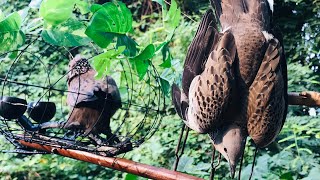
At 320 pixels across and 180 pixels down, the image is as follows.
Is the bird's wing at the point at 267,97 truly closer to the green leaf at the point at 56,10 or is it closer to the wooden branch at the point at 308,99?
the wooden branch at the point at 308,99

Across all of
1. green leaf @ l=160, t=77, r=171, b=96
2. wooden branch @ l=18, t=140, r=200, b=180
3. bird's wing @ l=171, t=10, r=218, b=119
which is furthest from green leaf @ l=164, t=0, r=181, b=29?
wooden branch @ l=18, t=140, r=200, b=180

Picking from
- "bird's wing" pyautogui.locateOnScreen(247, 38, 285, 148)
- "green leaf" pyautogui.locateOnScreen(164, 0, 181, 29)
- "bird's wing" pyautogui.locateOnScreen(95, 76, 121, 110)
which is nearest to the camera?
"bird's wing" pyautogui.locateOnScreen(247, 38, 285, 148)

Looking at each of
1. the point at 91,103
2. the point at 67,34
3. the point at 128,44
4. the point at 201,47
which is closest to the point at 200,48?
the point at 201,47

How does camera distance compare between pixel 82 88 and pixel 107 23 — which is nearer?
pixel 107 23

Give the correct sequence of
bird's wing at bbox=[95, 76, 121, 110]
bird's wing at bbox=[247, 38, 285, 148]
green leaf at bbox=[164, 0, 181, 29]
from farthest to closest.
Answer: bird's wing at bbox=[95, 76, 121, 110] → green leaf at bbox=[164, 0, 181, 29] → bird's wing at bbox=[247, 38, 285, 148]

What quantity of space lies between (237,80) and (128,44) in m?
0.20

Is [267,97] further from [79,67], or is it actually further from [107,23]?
[79,67]

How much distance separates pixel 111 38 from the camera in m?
0.76

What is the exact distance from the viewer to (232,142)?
0.77 meters

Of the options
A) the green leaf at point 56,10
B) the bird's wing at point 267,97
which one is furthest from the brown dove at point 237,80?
the green leaf at point 56,10

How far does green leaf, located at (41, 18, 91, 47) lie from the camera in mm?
760

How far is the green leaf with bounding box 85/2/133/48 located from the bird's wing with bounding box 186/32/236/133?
153 mm

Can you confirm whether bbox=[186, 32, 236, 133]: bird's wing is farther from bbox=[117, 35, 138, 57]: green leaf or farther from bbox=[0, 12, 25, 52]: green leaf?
bbox=[0, 12, 25, 52]: green leaf

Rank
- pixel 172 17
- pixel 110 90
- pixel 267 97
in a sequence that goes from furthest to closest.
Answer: pixel 110 90 → pixel 172 17 → pixel 267 97
